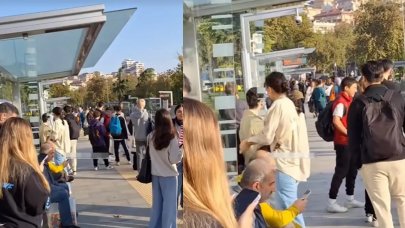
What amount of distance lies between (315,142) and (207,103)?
2.39 ft

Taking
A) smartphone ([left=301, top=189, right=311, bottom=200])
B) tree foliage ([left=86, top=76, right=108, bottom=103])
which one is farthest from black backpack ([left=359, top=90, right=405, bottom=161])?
tree foliage ([left=86, top=76, right=108, bottom=103])

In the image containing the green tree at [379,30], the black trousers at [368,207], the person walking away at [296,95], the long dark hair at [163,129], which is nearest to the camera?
the long dark hair at [163,129]

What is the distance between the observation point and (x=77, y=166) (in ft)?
7.22

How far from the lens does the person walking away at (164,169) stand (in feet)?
6.93

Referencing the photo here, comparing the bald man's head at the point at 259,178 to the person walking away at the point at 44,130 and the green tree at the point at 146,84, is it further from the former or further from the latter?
the person walking away at the point at 44,130

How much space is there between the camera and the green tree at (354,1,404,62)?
7.54 ft

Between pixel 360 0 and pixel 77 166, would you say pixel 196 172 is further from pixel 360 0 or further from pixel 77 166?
pixel 360 0

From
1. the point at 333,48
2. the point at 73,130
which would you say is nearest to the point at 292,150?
the point at 333,48

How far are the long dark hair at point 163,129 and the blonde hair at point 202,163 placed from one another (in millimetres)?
149

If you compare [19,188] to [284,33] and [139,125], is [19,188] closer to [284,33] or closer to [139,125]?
[139,125]

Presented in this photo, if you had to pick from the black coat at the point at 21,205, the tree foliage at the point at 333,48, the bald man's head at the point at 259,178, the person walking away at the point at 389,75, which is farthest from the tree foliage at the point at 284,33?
the black coat at the point at 21,205

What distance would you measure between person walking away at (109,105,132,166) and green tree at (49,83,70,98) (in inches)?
7.1

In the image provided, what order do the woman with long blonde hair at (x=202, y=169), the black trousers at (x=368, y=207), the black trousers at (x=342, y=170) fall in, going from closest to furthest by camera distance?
1. the woman with long blonde hair at (x=202, y=169)
2. the black trousers at (x=342, y=170)
3. the black trousers at (x=368, y=207)

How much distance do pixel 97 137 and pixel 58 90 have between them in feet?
0.76
